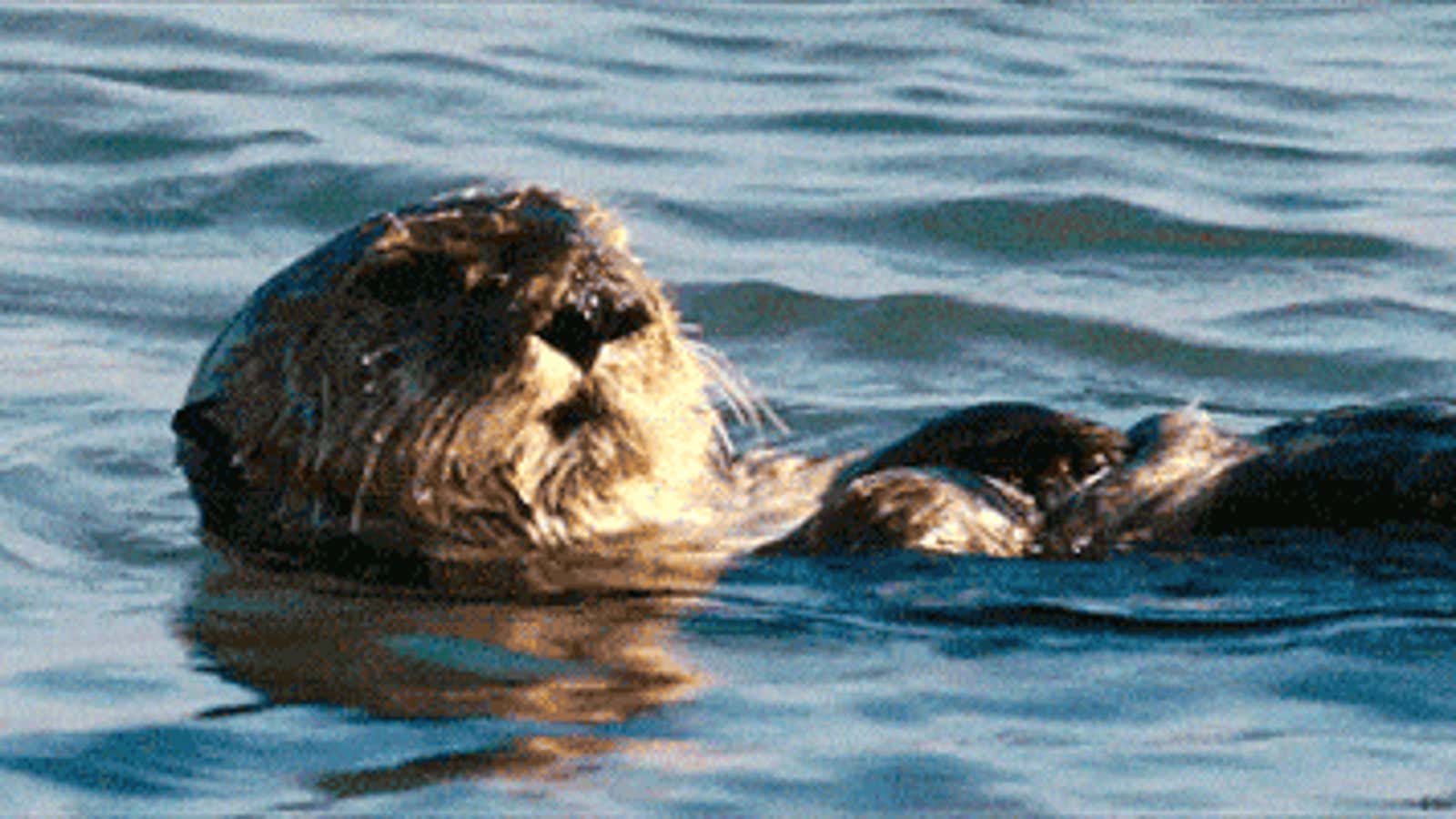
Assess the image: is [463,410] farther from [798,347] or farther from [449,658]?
[798,347]

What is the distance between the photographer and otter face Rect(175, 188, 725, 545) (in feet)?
15.4

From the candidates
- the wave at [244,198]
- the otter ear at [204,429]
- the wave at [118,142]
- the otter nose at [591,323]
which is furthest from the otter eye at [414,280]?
the wave at [118,142]

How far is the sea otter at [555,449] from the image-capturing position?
15.4 ft

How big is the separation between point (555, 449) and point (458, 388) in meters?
0.23

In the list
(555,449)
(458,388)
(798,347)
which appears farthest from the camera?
(798,347)

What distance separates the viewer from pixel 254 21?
11.3 meters

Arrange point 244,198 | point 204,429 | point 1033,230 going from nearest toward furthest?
point 204,429 → point 1033,230 → point 244,198

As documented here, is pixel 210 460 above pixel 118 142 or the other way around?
the other way around

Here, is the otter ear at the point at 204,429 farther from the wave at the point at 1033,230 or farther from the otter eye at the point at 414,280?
the wave at the point at 1033,230

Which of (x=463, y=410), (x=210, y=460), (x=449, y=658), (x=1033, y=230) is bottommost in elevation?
(x=449, y=658)

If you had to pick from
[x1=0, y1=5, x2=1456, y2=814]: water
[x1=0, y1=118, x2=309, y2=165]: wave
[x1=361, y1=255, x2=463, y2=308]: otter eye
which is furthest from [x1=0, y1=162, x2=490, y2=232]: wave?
[x1=361, y1=255, x2=463, y2=308]: otter eye

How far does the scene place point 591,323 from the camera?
4.70m

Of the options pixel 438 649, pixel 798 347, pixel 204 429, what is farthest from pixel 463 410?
pixel 798 347

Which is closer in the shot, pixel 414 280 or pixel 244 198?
pixel 414 280
